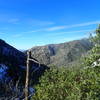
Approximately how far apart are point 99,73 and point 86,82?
4.22 ft

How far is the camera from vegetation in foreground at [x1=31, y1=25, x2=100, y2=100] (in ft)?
56.4

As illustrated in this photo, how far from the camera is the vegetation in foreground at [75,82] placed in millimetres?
17188

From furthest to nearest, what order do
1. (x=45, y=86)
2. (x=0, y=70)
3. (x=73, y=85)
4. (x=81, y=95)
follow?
(x=0, y=70) < (x=45, y=86) < (x=73, y=85) < (x=81, y=95)

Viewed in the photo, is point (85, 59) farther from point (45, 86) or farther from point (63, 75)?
point (45, 86)

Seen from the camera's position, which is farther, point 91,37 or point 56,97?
point 91,37

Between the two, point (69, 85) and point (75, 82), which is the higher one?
point (75, 82)

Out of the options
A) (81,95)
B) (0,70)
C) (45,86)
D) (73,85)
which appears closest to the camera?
(81,95)

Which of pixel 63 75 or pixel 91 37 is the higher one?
pixel 91 37

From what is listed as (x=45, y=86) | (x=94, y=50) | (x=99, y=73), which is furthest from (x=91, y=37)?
(x=45, y=86)

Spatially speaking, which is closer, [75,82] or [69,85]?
[75,82]

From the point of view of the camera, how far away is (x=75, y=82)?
1805 cm

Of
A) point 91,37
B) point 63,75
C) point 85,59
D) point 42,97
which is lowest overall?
point 42,97

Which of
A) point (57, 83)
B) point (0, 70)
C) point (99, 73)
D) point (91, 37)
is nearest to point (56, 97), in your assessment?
point (57, 83)

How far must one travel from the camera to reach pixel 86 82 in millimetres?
17781
